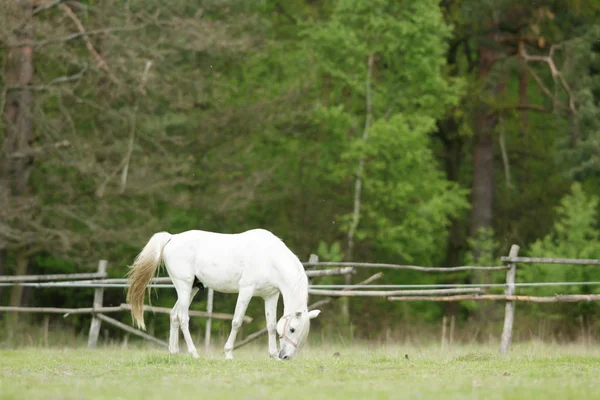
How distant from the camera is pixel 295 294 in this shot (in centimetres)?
1151

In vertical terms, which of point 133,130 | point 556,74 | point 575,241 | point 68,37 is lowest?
point 575,241

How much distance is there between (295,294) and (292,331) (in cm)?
44

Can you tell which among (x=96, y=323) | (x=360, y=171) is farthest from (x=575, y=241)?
(x=96, y=323)

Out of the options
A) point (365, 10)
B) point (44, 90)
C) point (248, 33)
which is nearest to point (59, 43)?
point (44, 90)

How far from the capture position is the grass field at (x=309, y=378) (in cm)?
762

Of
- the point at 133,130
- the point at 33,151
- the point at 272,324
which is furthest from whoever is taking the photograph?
the point at 133,130

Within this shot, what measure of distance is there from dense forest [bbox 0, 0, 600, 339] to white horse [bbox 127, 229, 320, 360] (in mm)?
8904

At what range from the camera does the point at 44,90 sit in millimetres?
22344

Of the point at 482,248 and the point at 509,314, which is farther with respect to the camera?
the point at 482,248

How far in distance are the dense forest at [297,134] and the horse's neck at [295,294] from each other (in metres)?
9.40

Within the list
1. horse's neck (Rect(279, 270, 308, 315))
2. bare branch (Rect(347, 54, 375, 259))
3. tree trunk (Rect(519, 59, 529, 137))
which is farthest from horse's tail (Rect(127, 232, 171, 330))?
tree trunk (Rect(519, 59, 529, 137))

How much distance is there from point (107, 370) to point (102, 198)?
44.5ft

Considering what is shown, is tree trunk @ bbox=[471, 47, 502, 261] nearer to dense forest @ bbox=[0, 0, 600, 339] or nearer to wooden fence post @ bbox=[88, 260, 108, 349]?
dense forest @ bbox=[0, 0, 600, 339]

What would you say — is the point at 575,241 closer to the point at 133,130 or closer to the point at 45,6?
the point at 133,130
